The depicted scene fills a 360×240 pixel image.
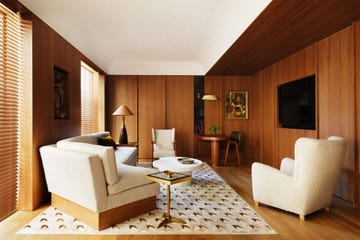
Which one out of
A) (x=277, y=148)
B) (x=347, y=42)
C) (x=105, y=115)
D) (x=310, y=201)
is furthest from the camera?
(x=105, y=115)

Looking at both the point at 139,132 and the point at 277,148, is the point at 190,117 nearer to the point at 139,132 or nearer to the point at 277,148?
the point at 139,132

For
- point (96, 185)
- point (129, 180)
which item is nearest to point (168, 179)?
point (129, 180)

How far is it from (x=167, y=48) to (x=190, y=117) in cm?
213

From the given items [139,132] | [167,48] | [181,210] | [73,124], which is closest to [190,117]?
[139,132]

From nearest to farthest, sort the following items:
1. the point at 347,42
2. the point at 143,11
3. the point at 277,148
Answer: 1. the point at 347,42
2. the point at 143,11
3. the point at 277,148

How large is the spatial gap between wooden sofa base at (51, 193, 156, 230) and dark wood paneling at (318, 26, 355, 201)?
107 inches

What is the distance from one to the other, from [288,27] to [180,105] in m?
3.68

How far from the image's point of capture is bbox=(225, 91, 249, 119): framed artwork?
5.98 m

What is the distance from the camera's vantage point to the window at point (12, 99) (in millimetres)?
2406

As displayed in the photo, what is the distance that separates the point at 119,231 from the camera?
2141mm

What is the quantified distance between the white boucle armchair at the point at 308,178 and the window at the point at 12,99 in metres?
3.12

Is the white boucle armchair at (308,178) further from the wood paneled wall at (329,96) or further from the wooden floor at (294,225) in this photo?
the wood paneled wall at (329,96)

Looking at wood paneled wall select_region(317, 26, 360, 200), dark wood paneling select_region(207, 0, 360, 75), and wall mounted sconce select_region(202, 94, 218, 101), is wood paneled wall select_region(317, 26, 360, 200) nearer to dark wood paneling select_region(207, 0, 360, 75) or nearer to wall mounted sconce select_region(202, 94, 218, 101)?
dark wood paneling select_region(207, 0, 360, 75)

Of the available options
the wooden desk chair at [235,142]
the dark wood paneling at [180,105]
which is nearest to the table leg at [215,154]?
the wooden desk chair at [235,142]
